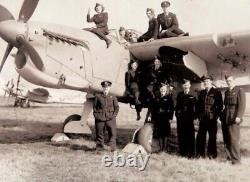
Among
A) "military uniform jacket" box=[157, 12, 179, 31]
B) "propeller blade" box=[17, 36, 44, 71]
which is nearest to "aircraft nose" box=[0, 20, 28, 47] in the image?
"propeller blade" box=[17, 36, 44, 71]

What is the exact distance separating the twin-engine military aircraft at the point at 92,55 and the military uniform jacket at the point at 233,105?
1.78 meters

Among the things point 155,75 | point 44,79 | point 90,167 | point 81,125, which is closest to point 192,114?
point 155,75

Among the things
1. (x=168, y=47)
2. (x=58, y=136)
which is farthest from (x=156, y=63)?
(x=58, y=136)

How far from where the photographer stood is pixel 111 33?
28.9ft

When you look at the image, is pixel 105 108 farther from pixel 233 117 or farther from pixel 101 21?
pixel 233 117

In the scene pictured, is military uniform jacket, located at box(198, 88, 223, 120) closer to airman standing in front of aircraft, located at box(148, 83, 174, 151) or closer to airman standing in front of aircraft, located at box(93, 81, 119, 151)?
airman standing in front of aircraft, located at box(148, 83, 174, 151)

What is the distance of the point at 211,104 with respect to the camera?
6.90 metres

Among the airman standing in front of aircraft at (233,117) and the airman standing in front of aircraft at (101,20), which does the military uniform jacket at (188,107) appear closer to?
the airman standing in front of aircraft at (233,117)

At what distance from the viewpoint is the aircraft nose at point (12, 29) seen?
692 centimetres

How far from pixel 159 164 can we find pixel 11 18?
4.42m

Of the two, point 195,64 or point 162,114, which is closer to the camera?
point 162,114

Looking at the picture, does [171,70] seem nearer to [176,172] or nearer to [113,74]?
[113,74]

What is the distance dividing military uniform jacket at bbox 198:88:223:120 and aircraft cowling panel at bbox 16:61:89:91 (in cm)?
274

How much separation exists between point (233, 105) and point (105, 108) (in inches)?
111
